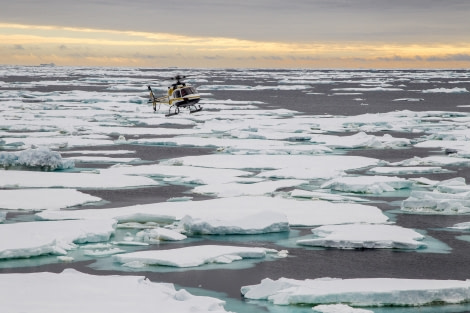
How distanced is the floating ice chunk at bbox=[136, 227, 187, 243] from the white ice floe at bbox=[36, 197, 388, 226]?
2.43 ft

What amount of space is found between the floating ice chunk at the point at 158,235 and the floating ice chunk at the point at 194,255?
81cm

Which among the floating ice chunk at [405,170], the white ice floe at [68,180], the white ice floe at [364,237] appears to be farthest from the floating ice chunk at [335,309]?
the floating ice chunk at [405,170]

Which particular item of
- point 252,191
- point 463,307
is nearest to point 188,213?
point 252,191

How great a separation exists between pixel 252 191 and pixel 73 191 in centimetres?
385

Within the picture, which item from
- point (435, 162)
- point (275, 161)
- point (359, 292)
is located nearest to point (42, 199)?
point (275, 161)

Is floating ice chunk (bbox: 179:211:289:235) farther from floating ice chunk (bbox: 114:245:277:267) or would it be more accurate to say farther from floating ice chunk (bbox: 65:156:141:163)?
floating ice chunk (bbox: 65:156:141:163)

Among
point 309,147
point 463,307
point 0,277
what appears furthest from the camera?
point 309,147

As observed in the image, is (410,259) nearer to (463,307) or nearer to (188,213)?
(463,307)

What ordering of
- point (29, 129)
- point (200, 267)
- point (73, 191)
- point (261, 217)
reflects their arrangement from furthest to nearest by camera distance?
point (29, 129)
point (73, 191)
point (261, 217)
point (200, 267)

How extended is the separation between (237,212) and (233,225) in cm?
93

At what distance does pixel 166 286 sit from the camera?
32.3 ft

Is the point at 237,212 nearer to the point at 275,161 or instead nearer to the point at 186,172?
the point at 186,172

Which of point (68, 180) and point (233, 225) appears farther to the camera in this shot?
point (68, 180)

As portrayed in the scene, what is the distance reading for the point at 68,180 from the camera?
61.0 ft
